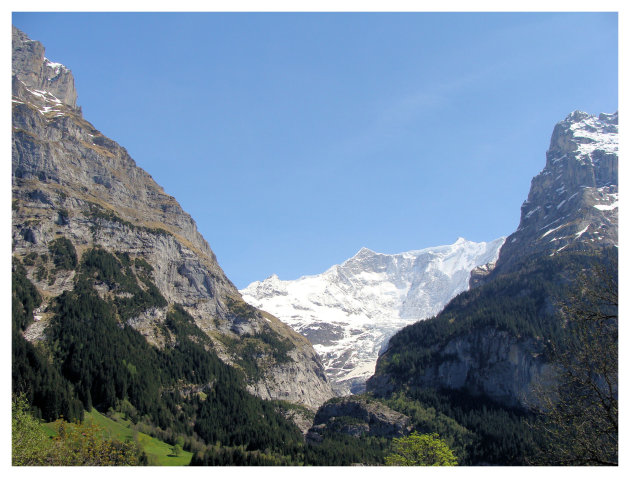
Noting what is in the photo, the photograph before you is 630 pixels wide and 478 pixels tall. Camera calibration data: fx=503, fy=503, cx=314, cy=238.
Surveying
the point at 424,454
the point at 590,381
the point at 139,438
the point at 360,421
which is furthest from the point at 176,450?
the point at 590,381

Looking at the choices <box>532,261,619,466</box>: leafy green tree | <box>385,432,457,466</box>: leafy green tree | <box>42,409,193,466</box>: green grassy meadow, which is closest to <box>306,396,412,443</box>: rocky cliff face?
<box>42,409,193,466</box>: green grassy meadow

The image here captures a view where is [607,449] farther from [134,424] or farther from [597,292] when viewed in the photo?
[134,424]

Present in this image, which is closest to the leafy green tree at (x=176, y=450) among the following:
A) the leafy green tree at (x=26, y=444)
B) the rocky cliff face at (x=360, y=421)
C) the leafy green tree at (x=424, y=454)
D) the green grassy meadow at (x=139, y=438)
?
the green grassy meadow at (x=139, y=438)

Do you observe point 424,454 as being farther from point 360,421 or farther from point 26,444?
point 360,421

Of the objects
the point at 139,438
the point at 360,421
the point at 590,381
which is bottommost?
the point at 360,421

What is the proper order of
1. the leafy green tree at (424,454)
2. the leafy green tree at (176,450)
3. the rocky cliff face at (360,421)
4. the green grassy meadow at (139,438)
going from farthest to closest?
the rocky cliff face at (360,421)
the leafy green tree at (176,450)
the green grassy meadow at (139,438)
the leafy green tree at (424,454)

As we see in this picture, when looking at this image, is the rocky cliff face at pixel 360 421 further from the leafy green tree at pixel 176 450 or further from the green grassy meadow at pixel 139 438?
the green grassy meadow at pixel 139 438

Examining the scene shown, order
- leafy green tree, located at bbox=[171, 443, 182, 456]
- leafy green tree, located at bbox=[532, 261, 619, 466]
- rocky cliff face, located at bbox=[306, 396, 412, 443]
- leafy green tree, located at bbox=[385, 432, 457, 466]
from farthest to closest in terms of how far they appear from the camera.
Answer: rocky cliff face, located at bbox=[306, 396, 412, 443] < leafy green tree, located at bbox=[171, 443, 182, 456] < leafy green tree, located at bbox=[385, 432, 457, 466] < leafy green tree, located at bbox=[532, 261, 619, 466]

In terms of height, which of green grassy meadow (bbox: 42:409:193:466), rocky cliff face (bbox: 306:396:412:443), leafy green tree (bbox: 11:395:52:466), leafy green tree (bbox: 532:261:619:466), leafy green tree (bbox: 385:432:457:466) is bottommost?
rocky cliff face (bbox: 306:396:412:443)

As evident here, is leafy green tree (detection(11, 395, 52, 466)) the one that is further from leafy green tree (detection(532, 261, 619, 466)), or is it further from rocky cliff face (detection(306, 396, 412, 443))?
rocky cliff face (detection(306, 396, 412, 443))

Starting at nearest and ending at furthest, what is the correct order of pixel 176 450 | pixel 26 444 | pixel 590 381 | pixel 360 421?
pixel 590 381 → pixel 26 444 → pixel 176 450 → pixel 360 421

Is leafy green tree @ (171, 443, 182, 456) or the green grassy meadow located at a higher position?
the green grassy meadow
